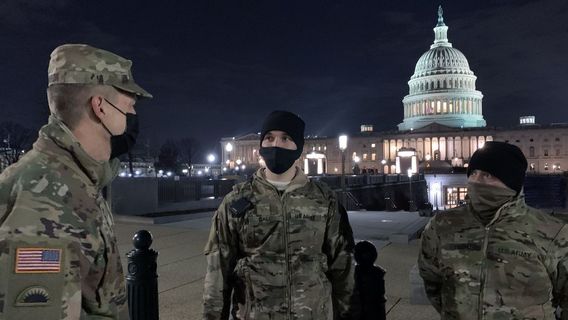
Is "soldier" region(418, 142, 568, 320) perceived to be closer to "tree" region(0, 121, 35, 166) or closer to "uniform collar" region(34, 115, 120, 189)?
"uniform collar" region(34, 115, 120, 189)

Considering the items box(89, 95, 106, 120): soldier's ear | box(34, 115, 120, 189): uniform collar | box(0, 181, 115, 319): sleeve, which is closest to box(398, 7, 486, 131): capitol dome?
box(89, 95, 106, 120): soldier's ear

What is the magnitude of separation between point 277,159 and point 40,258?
229 cm

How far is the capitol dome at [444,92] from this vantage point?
5148 inches

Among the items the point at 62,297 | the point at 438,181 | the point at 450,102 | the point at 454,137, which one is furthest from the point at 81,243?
the point at 450,102

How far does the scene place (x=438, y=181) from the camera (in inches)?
3174

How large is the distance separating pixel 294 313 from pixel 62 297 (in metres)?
1.96

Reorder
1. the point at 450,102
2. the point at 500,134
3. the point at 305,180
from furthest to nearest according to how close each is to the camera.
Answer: the point at 450,102 → the point at 500,134 → the point at 305,180

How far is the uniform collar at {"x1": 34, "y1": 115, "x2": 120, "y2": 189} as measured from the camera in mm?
2385

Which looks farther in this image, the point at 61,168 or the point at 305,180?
the point at 305,180

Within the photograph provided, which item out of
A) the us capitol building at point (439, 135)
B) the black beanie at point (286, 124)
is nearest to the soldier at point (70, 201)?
the black beanie at point (286, 124)

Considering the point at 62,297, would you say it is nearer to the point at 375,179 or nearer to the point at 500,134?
the point at 375,179

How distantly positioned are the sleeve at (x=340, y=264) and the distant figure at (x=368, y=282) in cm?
50

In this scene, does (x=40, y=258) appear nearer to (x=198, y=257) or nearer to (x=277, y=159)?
(x=277, y=159)

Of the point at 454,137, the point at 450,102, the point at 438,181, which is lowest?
the point at 438,181
